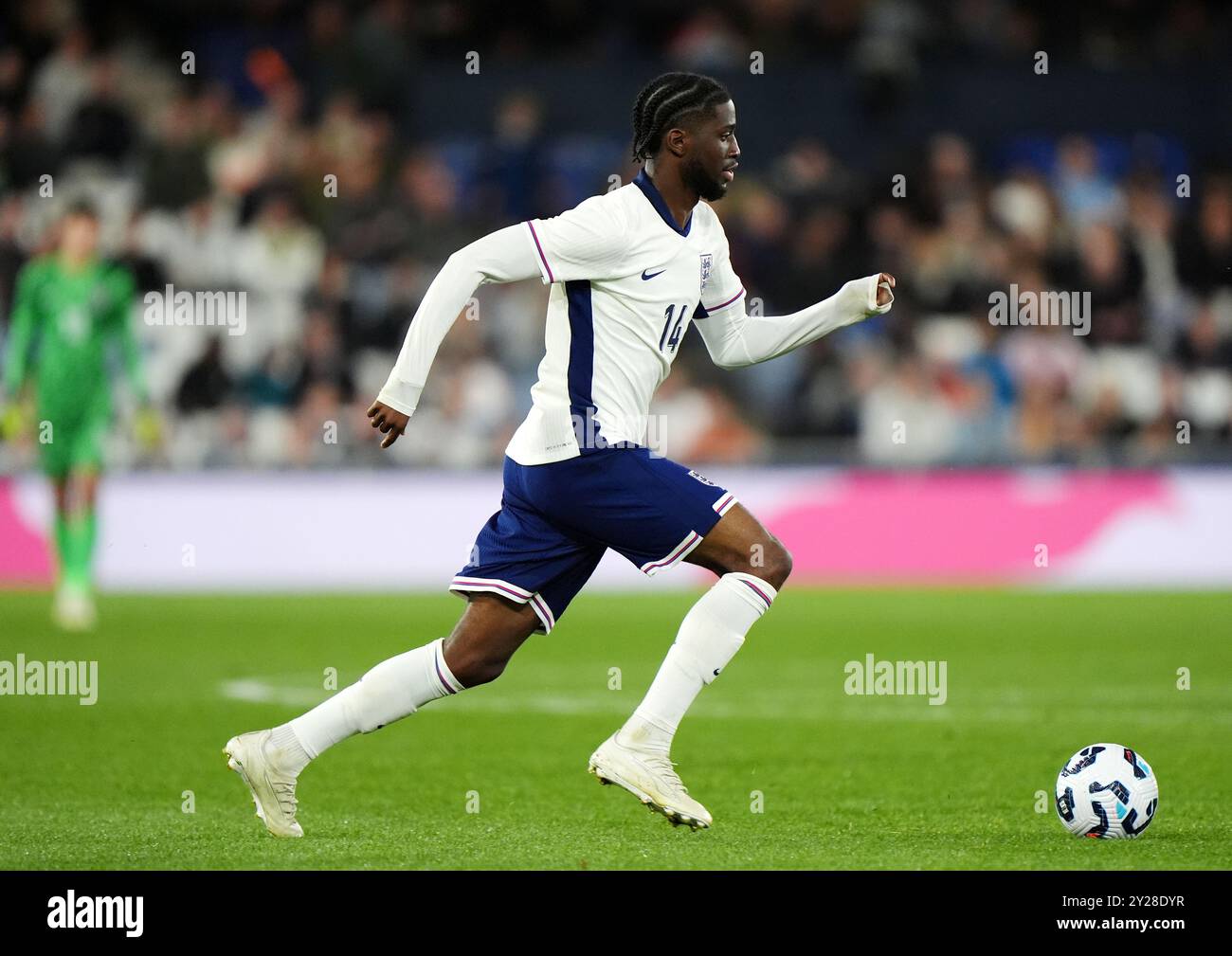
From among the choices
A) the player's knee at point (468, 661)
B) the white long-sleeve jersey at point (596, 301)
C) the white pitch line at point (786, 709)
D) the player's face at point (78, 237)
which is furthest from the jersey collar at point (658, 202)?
the player's face at point (78, 237)

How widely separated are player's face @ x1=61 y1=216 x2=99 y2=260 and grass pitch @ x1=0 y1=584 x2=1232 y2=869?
2.55 m

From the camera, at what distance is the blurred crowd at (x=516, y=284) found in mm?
16984

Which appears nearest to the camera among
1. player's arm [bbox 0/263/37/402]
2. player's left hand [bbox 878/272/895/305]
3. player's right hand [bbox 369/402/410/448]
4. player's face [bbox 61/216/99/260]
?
player's right hand [bbox 369/402/410/448]

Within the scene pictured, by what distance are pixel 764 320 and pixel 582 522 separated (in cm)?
107

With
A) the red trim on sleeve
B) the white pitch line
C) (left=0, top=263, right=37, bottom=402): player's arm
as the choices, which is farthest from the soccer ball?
(left=0, top=263, right=37, bottom=402): player's arm

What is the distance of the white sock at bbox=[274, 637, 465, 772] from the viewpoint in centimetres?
630

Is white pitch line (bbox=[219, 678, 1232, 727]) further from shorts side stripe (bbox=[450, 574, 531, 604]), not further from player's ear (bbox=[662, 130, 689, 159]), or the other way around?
player's ear (bbox=[662, 130, 689, 159])

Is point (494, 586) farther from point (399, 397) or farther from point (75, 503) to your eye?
point (75, 503)

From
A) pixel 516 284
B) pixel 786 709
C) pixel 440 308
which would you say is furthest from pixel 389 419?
pixel 516 284

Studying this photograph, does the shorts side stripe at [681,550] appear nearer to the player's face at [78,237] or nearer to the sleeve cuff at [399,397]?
the sleeve cuff at [399,397]

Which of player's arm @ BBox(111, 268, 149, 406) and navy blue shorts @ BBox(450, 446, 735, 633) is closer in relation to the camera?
navy blue shorts @ BBox(450, 446, 735, 633)

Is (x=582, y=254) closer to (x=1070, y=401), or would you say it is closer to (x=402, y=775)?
(x=402, y=775)

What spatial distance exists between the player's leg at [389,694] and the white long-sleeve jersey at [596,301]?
1.79 feet
